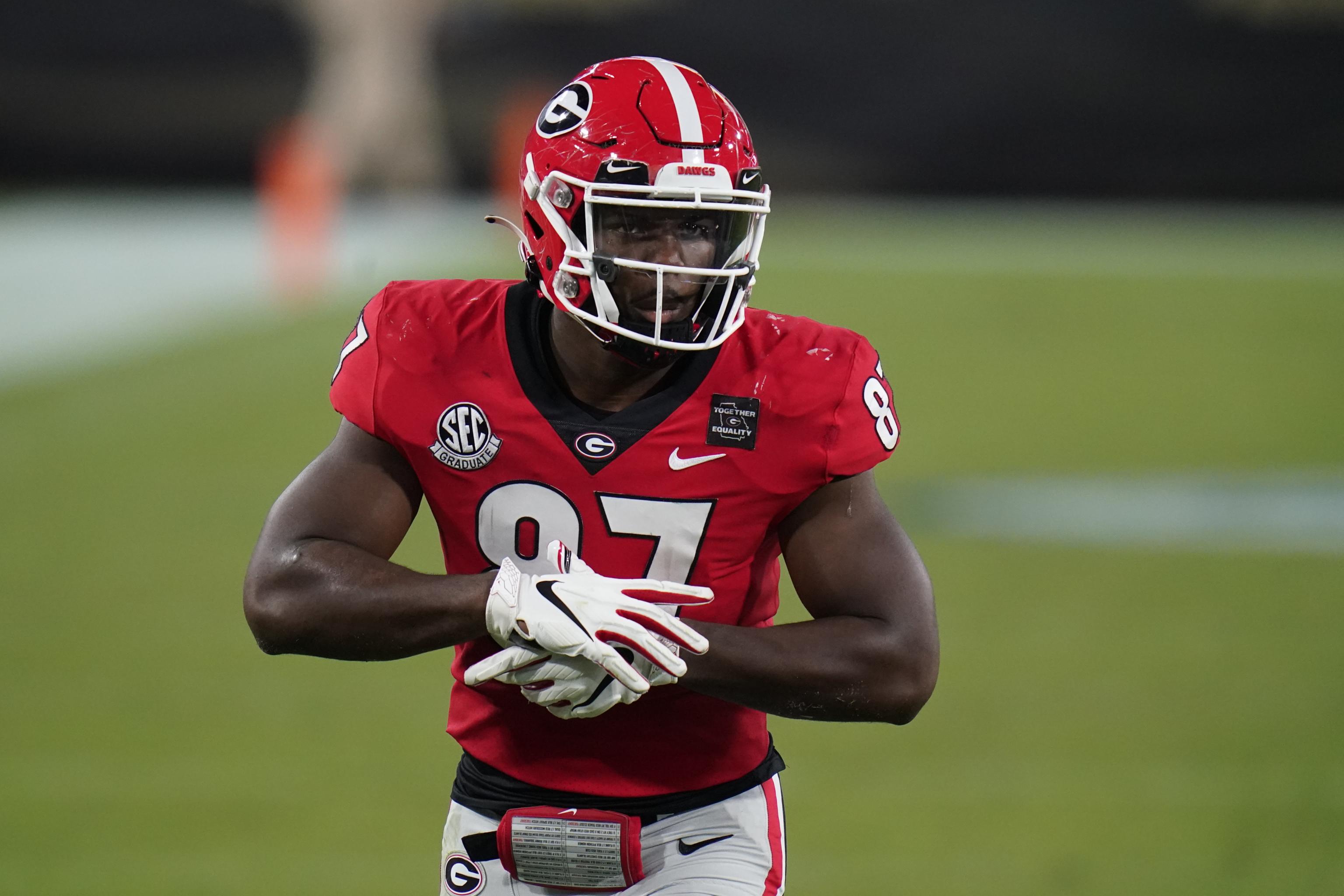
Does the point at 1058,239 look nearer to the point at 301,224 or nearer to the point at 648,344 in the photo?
the point at 301,224

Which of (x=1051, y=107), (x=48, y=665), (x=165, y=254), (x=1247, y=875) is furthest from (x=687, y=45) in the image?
(x=1247, y=875)

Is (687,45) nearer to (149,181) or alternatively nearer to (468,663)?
(149,181)

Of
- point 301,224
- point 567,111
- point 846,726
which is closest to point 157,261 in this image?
point 301,224

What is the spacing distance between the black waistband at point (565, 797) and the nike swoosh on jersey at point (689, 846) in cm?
5

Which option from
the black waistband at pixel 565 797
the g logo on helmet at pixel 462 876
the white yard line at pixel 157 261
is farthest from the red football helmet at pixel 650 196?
the white yard line at pixel 157 261

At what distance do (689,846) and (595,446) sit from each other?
2.05 ft

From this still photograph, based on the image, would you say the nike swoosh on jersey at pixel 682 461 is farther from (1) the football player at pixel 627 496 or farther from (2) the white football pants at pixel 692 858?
(2) the white football pants at pixel 692 858

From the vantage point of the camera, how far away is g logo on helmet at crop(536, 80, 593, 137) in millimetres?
2500

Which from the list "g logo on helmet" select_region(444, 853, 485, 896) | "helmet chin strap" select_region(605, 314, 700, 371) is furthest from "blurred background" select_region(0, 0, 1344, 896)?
"helmet chin strap" select_region(605, 314, 700, 371)

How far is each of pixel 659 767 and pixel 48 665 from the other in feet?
12.3

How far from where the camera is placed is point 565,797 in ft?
8.42

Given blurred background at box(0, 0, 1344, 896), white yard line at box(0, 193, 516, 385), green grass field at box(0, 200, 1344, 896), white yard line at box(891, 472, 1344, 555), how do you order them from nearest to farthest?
green grass field at box(0, 200, 1344, 896)
blurred background at box(0, 0, 1344, 896)
white yard line at box(891, 472, 1344, 555)
white yard line at box(0, 193, 516, 385)

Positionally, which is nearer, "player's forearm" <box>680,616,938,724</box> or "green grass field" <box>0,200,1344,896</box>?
"player's forearm" <box>680,616,938,724</box>

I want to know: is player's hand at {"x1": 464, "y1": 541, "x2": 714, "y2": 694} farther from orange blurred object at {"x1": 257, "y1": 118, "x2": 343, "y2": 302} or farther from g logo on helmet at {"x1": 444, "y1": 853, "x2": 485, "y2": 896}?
orange blurred object at {"x1": 257, "y1": 118, "x2": 343, "y2": 302}
